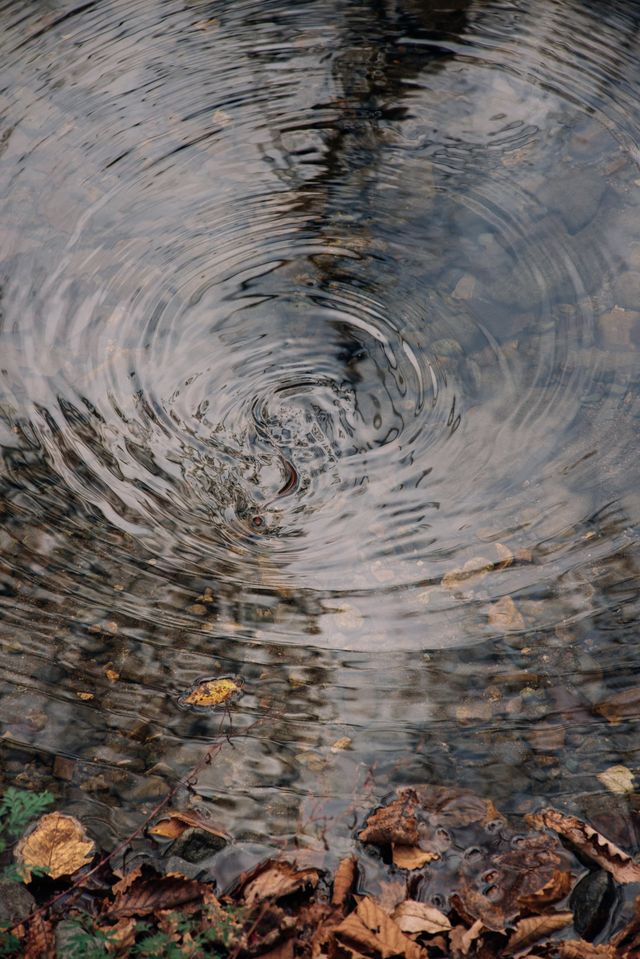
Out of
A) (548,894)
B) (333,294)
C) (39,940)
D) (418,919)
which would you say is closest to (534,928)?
(548,894)

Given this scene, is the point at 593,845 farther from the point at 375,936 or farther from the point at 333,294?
the point at 333,294

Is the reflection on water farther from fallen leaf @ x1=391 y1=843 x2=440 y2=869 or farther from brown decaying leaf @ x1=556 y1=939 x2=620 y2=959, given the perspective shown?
brown decaying leaf @ x1=556 y1=939 x2=620 y2=959

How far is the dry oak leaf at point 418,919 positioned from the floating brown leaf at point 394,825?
140 millimetres

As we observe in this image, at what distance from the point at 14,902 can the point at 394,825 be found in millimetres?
866

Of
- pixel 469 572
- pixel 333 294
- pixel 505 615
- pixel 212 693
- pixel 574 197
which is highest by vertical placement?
pixel 574 197

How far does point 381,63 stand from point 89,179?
64.2 inches

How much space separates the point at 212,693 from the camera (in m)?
2.14

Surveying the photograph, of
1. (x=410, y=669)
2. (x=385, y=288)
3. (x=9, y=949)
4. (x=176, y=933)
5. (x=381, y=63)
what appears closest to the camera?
(x=9, y=949)

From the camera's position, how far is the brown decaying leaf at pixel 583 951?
1620 mm

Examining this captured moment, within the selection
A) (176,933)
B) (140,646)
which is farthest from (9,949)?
(140,646)

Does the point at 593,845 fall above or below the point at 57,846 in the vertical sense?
above

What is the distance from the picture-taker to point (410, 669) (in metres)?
2.20

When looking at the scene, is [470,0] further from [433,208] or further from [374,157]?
[433,208]

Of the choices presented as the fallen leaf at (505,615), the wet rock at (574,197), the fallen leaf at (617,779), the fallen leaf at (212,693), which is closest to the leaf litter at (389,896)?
the fallen leaf at (617,779)
